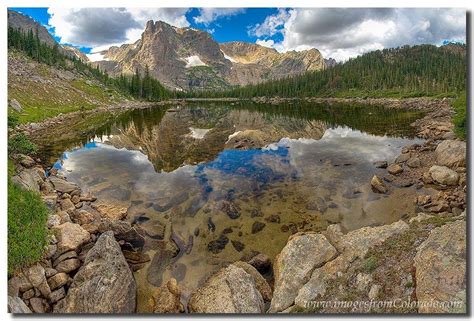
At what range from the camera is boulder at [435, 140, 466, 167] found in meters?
21.0

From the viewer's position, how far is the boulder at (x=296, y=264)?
31.1 feet

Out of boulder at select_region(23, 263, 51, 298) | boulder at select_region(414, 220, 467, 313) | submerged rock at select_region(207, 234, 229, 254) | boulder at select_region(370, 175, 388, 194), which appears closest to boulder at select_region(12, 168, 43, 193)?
boulder at select_region(23, 263, 51, 298)

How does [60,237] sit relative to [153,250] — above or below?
above

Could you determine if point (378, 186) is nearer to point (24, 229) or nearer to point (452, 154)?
point (452, 154)

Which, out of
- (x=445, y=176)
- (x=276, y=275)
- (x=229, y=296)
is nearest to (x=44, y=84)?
(x=276, y=275)

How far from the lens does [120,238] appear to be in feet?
43.9

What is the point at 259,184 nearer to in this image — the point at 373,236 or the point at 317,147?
the point at 373,236

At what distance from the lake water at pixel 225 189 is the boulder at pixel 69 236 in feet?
8.86

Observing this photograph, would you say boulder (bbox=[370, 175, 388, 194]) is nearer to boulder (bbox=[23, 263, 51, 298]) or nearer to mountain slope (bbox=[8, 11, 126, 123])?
boulder (bbox=[23, 263, 51, 298])

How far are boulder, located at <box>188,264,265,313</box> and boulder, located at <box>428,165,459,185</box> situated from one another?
15.9 m

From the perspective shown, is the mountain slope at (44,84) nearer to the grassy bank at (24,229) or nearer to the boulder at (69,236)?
the boulder at (69,236)

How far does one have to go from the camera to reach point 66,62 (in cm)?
13850

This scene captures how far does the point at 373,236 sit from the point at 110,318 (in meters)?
8.91

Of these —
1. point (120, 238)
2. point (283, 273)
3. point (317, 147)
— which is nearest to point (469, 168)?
point (283, 273)
